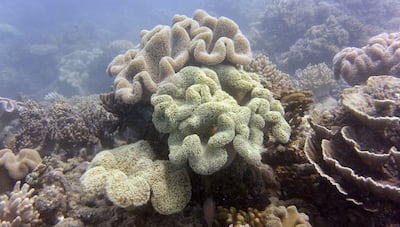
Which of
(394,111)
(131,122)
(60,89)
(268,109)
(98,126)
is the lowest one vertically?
(394,111)

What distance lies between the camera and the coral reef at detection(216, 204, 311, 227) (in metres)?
2.56

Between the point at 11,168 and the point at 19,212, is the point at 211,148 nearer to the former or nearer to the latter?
the point at 19,212

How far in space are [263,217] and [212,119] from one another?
1151mm

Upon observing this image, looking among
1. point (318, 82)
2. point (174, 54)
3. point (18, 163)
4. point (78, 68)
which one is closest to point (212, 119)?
point (174, 54)

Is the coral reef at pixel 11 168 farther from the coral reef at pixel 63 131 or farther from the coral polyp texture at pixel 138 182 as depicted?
the coral polyp texture at pixel 138 182

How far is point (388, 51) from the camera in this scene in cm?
457

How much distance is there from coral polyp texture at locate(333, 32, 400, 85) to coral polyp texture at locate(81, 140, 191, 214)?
397 centimetres

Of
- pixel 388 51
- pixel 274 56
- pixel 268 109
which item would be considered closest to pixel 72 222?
pixel 268 109

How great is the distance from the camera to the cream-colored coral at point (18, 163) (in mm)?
3830

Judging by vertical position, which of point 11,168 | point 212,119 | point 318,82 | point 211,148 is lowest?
point 318,82

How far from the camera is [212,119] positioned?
104 inches

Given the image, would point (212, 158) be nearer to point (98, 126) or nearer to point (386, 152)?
point (386, 152)

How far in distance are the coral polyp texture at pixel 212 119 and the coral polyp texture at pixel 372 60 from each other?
9.14 feet

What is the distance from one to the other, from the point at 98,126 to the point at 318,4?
14.5 meters
